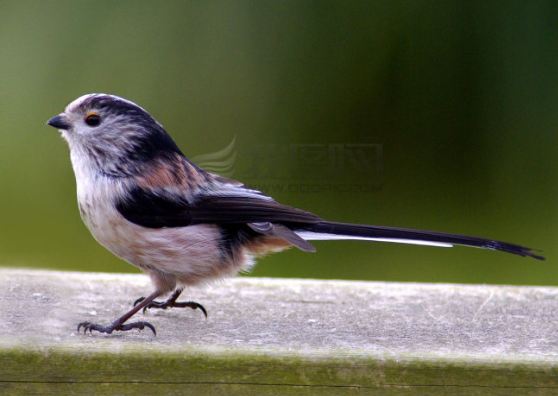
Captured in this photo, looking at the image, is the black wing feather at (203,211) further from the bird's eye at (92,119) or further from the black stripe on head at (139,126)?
the bird's eye at (92,119)

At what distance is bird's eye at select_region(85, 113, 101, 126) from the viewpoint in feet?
8.36

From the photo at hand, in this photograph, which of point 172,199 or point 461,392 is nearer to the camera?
point 461,392

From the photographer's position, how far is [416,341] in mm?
1879

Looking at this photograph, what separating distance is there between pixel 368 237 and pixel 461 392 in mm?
652

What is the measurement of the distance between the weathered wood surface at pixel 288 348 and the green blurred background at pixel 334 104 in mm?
993

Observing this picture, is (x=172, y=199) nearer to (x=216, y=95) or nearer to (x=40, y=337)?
(x=40, y=337)

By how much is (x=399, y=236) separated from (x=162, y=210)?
780 mm

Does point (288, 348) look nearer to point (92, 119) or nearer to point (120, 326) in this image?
point (120, 326)

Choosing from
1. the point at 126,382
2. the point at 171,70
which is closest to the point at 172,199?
the point at 126,382

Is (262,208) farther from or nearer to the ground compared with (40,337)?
farther from the ground

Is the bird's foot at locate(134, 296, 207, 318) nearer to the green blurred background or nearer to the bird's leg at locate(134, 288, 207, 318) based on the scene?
the bird's leg at locate(134, 288, 207, 318)

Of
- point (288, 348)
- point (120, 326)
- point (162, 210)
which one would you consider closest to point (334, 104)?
point (162, 210)

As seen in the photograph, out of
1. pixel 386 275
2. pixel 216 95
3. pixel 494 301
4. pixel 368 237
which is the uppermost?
pixel 216 95

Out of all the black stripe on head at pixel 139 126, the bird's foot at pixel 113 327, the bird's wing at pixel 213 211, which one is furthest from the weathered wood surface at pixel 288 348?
the black stripe on head at pixel 139 126
